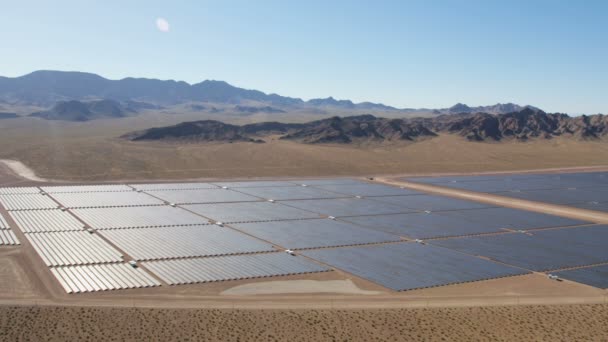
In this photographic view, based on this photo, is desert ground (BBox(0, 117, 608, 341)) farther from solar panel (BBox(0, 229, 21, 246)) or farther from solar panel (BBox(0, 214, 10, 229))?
solar panel (BBox(0, 214, 10, 229))

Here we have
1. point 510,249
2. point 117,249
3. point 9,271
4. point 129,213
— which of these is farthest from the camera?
point 129,213

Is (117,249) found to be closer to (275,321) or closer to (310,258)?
(310,258)

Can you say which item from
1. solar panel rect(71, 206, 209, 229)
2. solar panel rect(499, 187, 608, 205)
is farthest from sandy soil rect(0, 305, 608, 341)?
solar panel rect(499, 187, 608, 205)

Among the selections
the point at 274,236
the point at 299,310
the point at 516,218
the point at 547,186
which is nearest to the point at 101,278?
the point at 299,310

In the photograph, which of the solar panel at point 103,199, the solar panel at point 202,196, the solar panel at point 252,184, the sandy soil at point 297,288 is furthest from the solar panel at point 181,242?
the solar panel at point 252,184

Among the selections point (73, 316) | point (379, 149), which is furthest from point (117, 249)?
point (379, 149)

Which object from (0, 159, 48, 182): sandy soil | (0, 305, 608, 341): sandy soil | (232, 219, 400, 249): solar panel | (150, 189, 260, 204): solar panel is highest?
(0, 159, 48, 182): sandy soil
